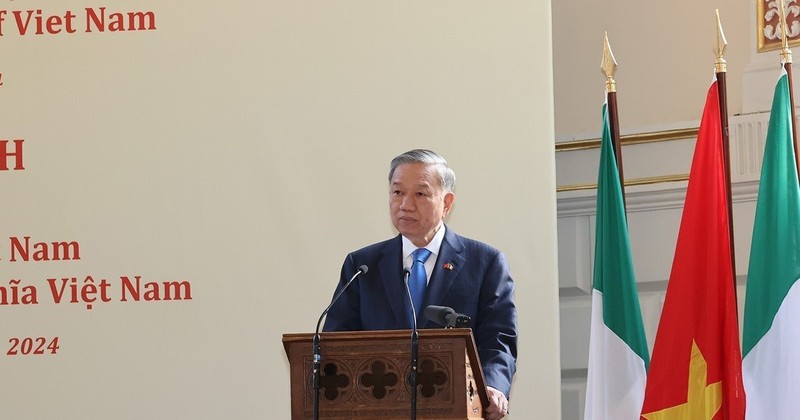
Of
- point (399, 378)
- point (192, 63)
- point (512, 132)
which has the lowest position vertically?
point (399, 378)

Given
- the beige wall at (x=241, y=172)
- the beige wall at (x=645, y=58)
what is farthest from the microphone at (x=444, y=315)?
the beige wall at (x=645, y=58)

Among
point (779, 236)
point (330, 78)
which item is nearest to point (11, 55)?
point (330, 78)

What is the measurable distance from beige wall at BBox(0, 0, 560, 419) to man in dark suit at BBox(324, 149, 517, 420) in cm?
86

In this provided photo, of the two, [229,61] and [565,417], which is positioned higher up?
[229,61]

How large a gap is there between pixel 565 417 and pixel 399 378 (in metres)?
2.39

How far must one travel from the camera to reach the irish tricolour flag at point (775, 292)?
455 centimetres

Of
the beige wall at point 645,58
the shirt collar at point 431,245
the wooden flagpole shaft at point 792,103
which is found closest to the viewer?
the shirt collar at point 431,245

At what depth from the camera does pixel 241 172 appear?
516 centimetres

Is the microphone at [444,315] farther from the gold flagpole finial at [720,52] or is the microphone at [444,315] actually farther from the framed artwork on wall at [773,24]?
the framed artwork on wall at [773,24]

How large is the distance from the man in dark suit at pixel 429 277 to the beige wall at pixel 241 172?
855 mm

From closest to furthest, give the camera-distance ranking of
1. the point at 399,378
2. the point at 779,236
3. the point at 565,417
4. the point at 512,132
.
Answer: the point at 399,378 < the point at 779,236 < the point at 512,132 < the point at 565,417

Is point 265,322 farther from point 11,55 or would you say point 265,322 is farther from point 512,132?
point 11,55

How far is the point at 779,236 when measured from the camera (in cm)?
465

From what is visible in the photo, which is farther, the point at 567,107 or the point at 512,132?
the point at 567,107
